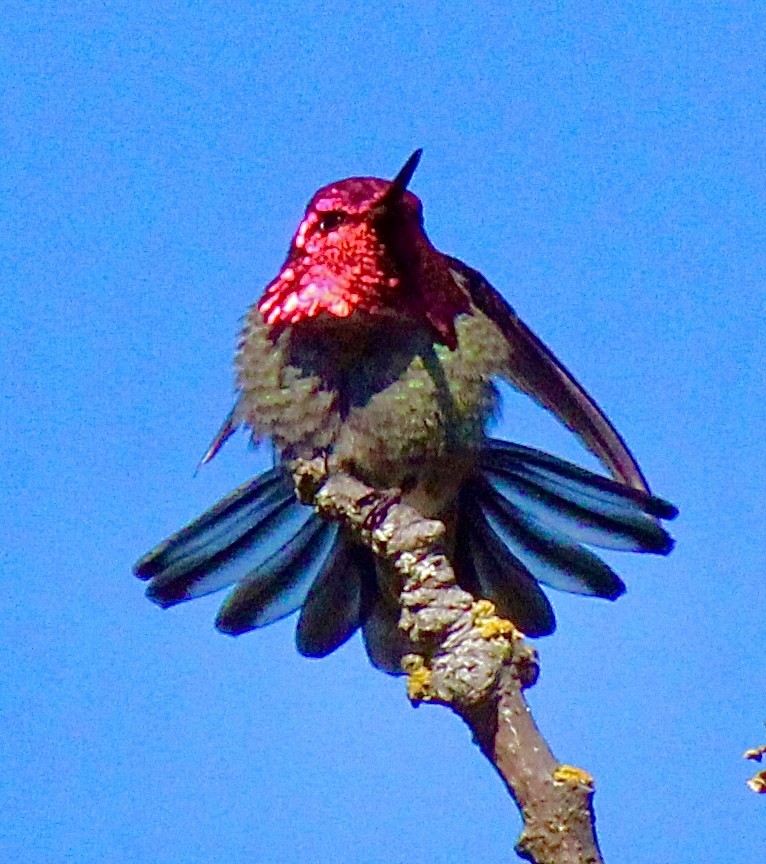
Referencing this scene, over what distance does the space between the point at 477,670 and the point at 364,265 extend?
1.38m

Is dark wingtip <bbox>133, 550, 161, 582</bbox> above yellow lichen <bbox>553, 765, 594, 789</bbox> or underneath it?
above

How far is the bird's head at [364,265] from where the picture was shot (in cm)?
298

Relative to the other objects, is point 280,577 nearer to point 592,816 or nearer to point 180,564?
point 180,564

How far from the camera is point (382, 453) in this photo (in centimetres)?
297

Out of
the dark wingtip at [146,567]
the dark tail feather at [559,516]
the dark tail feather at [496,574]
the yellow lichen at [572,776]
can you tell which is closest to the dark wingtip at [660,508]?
the dark tail feather at [559,516]

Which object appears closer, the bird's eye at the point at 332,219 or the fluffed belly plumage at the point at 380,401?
the fluffed belly plumage at the point at 380,401

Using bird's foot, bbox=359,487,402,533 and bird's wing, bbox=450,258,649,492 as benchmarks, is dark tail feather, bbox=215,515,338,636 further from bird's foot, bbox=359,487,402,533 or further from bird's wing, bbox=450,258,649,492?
bird's foot, bbox=359,487,402,533

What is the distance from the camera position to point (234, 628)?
3070 millimetres

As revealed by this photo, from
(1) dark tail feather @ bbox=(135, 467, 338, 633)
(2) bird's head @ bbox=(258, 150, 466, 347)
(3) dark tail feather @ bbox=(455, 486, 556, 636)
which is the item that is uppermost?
(2) bird's head @ bbox=(258, 150, 466, 347)

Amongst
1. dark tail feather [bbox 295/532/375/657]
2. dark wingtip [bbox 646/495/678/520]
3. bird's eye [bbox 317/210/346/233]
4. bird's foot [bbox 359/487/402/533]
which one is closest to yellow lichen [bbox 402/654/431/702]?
bird's foot [bbox 359/487/402/533]

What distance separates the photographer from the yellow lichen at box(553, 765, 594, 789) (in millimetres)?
1406

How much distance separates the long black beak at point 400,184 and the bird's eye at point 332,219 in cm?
9

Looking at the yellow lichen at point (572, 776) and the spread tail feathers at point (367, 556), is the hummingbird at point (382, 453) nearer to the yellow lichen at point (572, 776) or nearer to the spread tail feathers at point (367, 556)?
the spread tail feathers at point (367, 556)

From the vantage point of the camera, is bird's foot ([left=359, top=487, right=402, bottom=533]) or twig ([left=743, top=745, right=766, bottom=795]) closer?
twig ([left=743, top=745, right=766, bottom=795])
